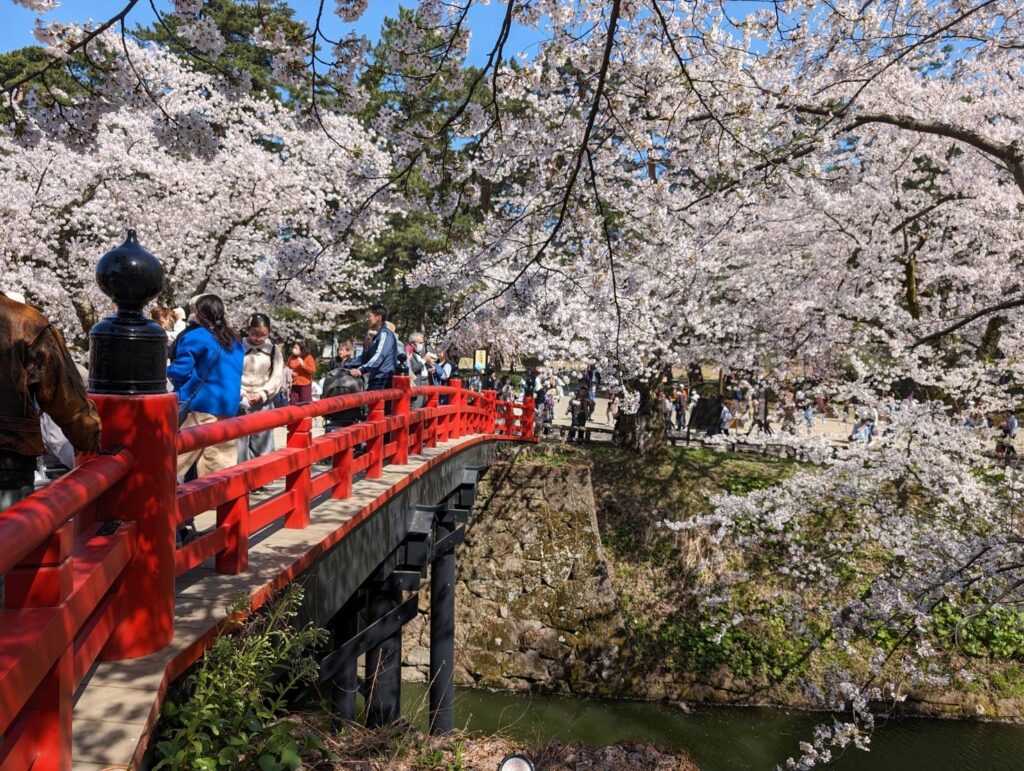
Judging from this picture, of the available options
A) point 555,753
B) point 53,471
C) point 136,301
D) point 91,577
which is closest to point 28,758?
point 91,577

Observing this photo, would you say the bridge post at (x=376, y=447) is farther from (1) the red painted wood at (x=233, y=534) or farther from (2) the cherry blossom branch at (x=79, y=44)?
(2) the cherry blossom branch at (x=79, y=44)

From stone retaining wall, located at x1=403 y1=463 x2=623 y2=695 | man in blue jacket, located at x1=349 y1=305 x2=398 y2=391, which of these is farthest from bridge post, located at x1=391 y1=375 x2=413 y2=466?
stone retaining wall, located at x1=403 y1=463 x2=623 y2=695

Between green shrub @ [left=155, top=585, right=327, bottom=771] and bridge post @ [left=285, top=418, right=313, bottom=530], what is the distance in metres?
1.38

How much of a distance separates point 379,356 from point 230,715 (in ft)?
18.3

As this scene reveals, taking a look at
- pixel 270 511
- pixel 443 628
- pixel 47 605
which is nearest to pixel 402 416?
pixel 270 511

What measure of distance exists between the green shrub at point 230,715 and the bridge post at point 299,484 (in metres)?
1.38

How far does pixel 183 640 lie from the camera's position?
284cm

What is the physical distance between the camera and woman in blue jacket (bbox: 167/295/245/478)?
478cm

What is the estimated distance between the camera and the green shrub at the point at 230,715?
253 centimetres

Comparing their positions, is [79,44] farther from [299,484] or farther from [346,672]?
[346,672]

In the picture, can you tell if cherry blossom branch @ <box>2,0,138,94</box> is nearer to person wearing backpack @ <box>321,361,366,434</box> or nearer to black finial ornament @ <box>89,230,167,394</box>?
black finial ornament @ <box>89,230,167,394</box>

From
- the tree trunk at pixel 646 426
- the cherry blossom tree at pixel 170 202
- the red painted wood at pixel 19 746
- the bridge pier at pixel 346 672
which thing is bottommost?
the bridge pier at pixel 346 672

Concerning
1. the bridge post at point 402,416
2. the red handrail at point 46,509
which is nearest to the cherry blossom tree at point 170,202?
the bridge post at point 402,416

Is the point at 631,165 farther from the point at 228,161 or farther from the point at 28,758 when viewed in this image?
the point at 28,758
